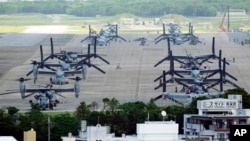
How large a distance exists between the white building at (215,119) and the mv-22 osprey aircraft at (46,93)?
650 inches

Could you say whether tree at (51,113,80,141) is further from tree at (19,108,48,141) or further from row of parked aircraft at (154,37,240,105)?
row of parked aircraft at (154,37,240,105)

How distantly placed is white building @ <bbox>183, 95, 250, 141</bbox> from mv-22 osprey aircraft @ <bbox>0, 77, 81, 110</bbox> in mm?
16502

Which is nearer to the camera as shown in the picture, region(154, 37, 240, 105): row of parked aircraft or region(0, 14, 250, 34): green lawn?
region(154, 37, 240, 105): row of parked aircraft

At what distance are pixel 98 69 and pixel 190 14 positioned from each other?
135 feet

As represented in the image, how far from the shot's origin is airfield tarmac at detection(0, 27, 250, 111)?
87.7m

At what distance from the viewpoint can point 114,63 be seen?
357 ft

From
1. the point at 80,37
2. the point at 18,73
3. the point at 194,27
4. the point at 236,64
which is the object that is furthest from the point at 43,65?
the point at 194,27

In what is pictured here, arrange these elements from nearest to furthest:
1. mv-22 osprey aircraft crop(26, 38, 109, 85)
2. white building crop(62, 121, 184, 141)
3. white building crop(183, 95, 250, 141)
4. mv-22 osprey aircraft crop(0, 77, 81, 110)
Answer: white building crop(62, 121, 184, 141) → white building crop(183, 95, 250, 141) → mv-22 osprey aircraft crop(0, 77, 81, 110) → mv-22 osprey aircraft crop(26, 38, 109, 85)

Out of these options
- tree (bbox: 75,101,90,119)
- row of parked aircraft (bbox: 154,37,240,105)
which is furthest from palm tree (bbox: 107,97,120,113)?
row of parked aircraft (bbox: 154,37,240,105)

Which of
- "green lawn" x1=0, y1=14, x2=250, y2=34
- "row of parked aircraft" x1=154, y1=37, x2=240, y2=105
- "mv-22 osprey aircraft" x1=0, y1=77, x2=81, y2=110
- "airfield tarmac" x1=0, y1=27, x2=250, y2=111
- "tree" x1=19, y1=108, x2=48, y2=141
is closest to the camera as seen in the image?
"tree" x1=19, y1=108, x2=48, y2=141

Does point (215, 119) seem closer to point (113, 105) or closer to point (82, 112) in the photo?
point (82, 112)

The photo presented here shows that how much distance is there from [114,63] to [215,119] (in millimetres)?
49691

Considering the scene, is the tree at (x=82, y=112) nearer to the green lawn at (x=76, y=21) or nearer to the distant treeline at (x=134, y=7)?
the green lawn at (x=76, y=21)

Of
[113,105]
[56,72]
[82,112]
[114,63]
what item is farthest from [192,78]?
[82,112]
